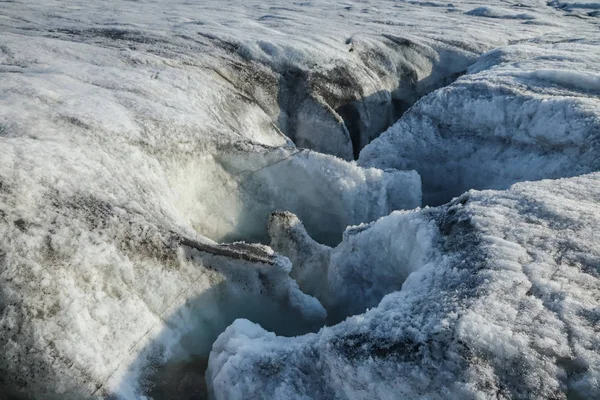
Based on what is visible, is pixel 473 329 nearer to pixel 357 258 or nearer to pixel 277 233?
pixel 357 258

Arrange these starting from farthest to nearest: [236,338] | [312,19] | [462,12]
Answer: [462,12] < [312,19] < [236,338]

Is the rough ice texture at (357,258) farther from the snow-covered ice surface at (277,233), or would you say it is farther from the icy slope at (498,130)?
the icy slope at (498,130)

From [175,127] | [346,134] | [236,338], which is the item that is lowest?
[346,134]

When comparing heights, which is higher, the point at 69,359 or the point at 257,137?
the point at 69,359

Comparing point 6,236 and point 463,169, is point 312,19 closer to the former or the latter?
point 463,169

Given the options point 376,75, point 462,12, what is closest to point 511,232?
point 376,75

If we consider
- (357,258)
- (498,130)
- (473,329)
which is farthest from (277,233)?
(498,130)

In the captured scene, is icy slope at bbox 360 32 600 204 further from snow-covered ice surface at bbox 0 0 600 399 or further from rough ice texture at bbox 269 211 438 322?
rough ice texture at bbox 269 211 438 322
